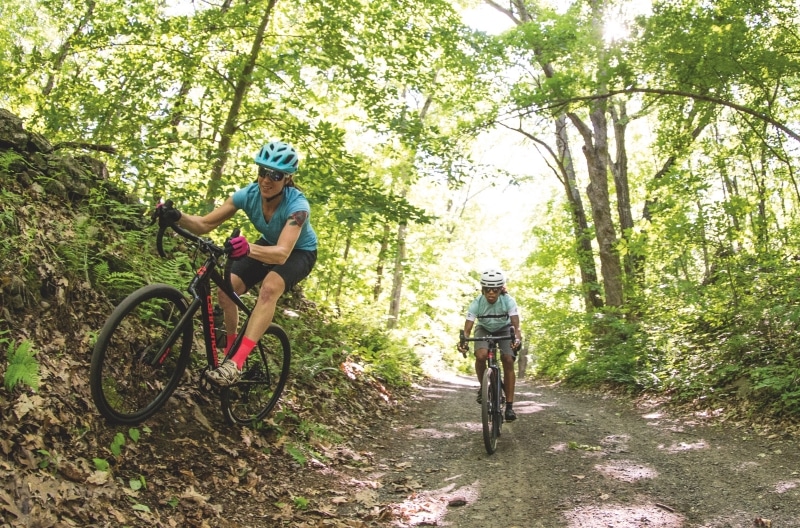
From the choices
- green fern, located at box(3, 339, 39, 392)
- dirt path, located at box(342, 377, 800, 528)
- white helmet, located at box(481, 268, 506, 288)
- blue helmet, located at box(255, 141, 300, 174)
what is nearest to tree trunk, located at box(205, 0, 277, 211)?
blue helmet, located at box(255, 141, 300, 174)

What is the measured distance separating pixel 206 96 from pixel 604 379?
35.6 ft

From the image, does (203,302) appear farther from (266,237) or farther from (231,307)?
(266,237)

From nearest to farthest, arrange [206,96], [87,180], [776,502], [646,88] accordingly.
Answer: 1. [776,502]
2. [87,180]
3. [206,96]
4. [646,88]

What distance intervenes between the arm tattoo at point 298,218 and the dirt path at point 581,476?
248 centimetres

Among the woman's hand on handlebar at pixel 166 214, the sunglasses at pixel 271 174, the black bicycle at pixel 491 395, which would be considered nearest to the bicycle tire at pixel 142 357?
the woman's hand on handlebar at pixel 166 214

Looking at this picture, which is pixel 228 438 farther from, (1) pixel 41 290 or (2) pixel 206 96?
(2) pixel 206 96

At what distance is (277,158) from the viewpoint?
14.7ft

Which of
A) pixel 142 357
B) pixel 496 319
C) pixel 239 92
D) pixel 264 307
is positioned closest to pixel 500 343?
pixel 496 319

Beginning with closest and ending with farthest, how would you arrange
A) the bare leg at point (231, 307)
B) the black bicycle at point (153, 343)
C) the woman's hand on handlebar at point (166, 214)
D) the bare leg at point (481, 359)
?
the black bicycle at point (153, 343) < the woman's hand on handlebar at point (166, 214) < the bare leg at point (231, 307) < the bare leg at point (481, 359)

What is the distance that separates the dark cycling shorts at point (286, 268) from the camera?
473 cm

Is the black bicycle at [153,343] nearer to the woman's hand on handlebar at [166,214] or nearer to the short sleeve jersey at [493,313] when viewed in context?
the woman's hand on handlebar at [166,214]

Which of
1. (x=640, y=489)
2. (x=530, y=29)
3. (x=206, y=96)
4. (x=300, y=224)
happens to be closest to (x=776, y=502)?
(x=640, y=489)

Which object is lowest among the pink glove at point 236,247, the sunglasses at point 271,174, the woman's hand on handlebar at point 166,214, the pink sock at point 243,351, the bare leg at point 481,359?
the bare leg at point 481,359

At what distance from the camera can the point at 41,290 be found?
14.0 ft
